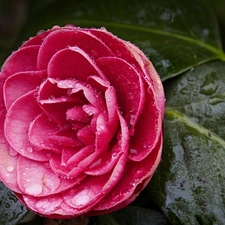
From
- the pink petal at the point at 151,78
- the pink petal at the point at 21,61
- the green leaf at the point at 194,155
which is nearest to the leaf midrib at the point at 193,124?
the green leaf at the point at 194,155

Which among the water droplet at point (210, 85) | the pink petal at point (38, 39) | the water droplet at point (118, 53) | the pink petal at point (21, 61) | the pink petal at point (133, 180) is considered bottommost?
the water droplet at point (210, 85)

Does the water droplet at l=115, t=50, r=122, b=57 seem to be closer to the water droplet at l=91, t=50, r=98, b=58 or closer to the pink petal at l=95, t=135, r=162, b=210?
the water droplet at l=91, t=50, r=98, b=58

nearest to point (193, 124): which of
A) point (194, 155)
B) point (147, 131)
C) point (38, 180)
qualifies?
point (194, 155)

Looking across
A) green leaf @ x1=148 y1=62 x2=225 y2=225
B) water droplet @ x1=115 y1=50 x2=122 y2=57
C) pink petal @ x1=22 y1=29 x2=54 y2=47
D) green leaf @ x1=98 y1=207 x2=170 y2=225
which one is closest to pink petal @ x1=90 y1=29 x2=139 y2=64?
water droplet @ x1=115 y1=50 x2=122 y2=57

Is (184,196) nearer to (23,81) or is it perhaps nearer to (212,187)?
(212,187)

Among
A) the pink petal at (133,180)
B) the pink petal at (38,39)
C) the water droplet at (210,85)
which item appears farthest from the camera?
the water droplet at (210,85)

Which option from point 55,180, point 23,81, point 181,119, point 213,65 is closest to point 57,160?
point 55,180

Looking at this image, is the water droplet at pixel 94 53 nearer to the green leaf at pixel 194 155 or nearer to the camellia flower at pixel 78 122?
the camellia flower at pixel 78 122

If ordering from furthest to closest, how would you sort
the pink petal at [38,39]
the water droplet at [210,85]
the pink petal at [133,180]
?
the water droplet at [210,85] < the pink petal at [38,39] < the pink petal at [133,180]
